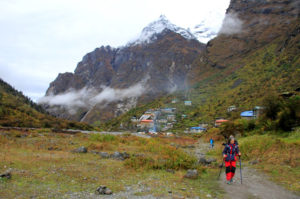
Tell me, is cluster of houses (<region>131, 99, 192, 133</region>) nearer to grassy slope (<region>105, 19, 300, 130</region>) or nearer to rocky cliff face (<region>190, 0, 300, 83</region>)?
grassy slope (<region>105, 19, 300, 130</region>)

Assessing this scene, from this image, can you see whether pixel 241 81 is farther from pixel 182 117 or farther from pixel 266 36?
pixel 266 36

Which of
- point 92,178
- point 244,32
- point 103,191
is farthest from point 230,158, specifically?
point 244,32

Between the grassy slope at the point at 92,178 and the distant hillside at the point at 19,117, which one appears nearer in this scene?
the grassy slope at the point at 92,178

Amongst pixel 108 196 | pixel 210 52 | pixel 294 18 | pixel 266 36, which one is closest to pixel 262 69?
pixel 266 36

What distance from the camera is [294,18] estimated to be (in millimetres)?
124125

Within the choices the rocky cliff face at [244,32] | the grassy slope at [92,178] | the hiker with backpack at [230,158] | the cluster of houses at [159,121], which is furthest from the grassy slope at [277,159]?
the rocky cliff face at [244,32]

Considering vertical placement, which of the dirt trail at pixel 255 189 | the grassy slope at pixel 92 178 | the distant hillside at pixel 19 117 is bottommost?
the dirt trail at pixel 255 189

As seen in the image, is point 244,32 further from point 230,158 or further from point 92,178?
point 92,178

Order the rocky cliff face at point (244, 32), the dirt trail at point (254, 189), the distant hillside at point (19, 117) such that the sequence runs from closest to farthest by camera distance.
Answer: the dirt trail at point (254, 189) → the distant hillside at point (19, 117) → the rocky cliff face at point (244, 32)

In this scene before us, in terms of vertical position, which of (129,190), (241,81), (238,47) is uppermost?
(238,47)

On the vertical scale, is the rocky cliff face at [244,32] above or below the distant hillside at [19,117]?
above

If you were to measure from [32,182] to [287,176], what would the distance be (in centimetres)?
945

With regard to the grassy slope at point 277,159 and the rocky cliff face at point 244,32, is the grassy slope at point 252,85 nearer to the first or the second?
the rocky cliff face at point 244,32

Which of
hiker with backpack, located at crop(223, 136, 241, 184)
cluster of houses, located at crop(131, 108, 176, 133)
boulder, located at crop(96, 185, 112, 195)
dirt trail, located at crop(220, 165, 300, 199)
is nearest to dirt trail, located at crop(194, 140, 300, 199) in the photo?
dirt trail, located at crop(220, 165, 300, 199)
